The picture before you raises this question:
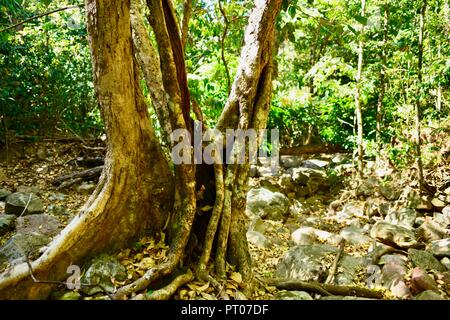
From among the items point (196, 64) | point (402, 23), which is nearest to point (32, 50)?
point (196, 64)

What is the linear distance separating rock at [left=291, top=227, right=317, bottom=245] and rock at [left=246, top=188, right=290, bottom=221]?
1005 millimetres

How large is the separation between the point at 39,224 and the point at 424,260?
16.4ft

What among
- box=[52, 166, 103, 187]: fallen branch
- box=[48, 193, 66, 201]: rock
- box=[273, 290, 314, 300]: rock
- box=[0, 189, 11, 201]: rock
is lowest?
box=[273, 290, 314, 300]: rock

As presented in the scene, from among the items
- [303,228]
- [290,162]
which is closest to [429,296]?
[303,228]

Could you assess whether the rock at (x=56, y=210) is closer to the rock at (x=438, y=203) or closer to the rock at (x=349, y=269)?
the rock at (x=349, y=269)

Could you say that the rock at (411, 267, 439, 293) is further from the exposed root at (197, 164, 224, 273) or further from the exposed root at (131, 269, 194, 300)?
the exposed root at (131, 269, 194, 300)

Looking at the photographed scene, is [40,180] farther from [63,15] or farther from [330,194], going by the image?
[330,194]

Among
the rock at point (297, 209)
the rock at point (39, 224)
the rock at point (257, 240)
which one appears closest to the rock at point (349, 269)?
the rock at point (257, 240)

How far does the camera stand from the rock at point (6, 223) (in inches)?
171

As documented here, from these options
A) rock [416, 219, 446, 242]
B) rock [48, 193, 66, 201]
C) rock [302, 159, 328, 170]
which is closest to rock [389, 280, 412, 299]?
rock [416, 219, 446, 242]

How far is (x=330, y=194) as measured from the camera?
8.30 metres

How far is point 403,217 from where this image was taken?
20.4 ft

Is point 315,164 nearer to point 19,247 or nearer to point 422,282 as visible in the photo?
point 422,282

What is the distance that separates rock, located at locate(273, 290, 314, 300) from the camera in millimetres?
3111
